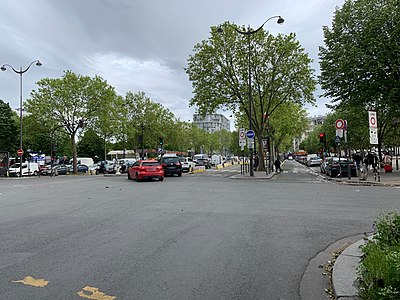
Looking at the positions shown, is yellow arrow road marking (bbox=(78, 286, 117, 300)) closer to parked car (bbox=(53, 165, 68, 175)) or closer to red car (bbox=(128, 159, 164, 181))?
red car (bbox=(128, 159, 164, 181))

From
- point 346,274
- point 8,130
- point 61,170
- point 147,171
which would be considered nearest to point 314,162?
point 61,170

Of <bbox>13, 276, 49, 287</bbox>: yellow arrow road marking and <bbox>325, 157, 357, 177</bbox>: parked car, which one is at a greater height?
<bbox>325, 157, 357, 177</bbox>: parked car

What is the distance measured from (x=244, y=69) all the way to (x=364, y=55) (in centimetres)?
1138

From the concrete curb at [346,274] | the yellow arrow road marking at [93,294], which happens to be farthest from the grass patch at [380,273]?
the yellow arrow road marking at [93,294]

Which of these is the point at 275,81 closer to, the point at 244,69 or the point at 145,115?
the point at 244,69

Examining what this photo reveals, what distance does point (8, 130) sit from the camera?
186 ft

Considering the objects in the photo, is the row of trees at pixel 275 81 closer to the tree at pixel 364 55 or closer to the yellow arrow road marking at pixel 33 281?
the tree at pixel 364 55

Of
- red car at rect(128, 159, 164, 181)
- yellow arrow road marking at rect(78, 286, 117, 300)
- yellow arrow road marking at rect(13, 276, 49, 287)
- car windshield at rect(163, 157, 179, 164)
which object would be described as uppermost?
car windshield at rect(163, 157, 179, 164)

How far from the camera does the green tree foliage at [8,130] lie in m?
56.2

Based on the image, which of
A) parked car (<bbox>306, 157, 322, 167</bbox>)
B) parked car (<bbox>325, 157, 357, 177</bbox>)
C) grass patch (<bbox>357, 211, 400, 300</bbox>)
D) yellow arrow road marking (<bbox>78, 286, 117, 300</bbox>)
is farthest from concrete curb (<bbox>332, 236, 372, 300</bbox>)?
parked car (<bbox>306, 157, 322, 167</bbox>)

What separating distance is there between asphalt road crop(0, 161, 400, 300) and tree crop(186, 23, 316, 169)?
965 inches

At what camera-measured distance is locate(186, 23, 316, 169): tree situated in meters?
34.1

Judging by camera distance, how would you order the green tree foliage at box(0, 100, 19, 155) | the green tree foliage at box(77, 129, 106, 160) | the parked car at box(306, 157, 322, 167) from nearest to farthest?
the green tree foliage at box(0, 100, 19, 155), the parked car at box(306, 157, 322, 167), the green tree foliage at box(77, 129, 106, 160)

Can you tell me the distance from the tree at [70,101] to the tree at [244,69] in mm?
11540
